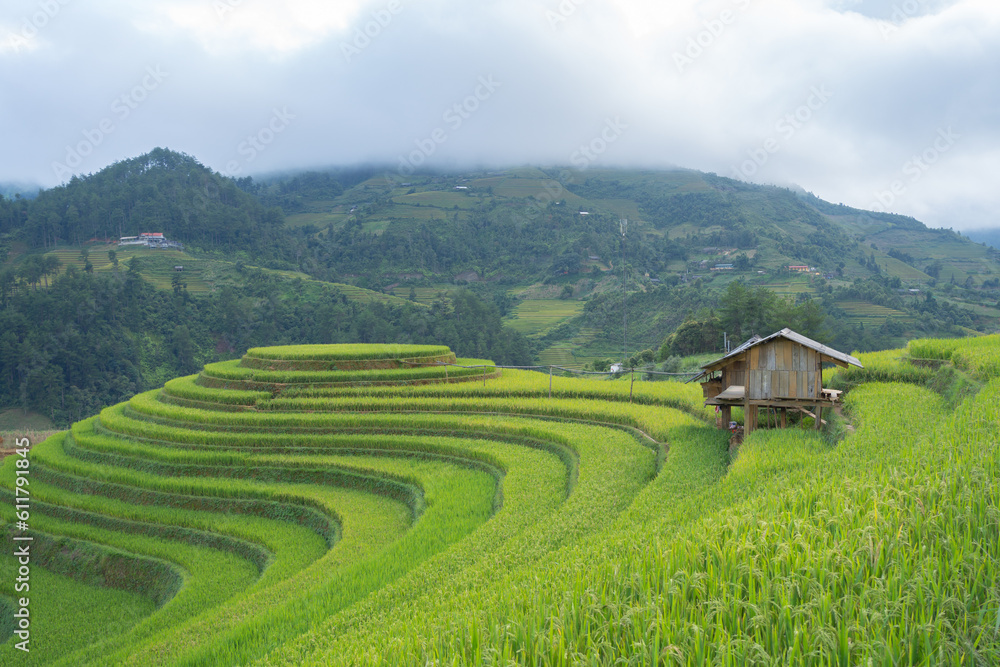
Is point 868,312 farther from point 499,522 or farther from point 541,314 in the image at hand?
point 499,522

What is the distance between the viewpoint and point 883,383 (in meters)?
13.2

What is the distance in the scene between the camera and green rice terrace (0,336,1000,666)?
344 centimetres

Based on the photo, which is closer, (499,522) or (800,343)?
(499,522)

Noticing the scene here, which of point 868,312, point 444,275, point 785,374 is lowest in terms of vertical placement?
point 785,374

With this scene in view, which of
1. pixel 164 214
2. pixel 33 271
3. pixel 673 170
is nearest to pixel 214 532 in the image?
pixel 33 271

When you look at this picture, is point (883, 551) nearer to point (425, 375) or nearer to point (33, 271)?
point (425, 375)

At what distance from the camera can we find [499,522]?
9547mm

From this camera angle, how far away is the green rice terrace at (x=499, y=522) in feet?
11.3

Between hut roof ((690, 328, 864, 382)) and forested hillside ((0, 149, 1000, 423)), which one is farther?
forested hillside ((0, 149, 1000, 423))

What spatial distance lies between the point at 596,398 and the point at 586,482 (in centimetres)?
1003

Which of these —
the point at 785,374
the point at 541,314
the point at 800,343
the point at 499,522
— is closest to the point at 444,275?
the point at 541,314

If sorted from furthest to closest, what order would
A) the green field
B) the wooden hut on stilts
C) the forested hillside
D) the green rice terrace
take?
the green field < the forested hillside < the wooden hut on stilts < the green rice terrace

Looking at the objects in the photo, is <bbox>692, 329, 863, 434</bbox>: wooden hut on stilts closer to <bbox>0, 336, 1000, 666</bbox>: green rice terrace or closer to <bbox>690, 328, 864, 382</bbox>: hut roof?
<bbox>690, 328, 864, 382</bbox>: hut roof

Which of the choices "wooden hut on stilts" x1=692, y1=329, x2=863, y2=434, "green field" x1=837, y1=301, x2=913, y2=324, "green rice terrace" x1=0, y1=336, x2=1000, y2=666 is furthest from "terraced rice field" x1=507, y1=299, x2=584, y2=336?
"wooden hut on stilts" x1=692, y1=329, x2=863, y2=434
